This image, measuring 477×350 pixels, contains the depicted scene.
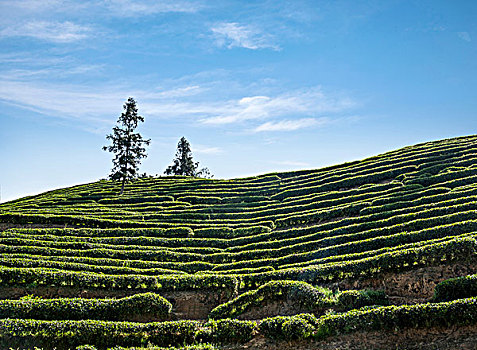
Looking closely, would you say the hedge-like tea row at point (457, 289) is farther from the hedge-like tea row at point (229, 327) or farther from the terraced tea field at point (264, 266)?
the hedge-like tea row at point (229, 327)

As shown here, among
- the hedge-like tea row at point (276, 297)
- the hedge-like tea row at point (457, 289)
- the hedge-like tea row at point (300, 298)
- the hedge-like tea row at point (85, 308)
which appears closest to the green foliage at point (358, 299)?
the hedge-like tea row at point (300, 298)

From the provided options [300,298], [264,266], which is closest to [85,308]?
[300,298]

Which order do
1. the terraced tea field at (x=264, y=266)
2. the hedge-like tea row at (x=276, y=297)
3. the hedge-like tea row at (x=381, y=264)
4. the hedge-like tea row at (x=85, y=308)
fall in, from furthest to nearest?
1. the hedge-like tea row at (x=381, y=264)
2. the hedge-like tea row at (x=85, y=308)
3. the hedge-like tea row at (x=276, y=297)
4. the terraced tea field at (x=264, y=266)

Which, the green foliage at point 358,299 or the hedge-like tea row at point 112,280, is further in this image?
the hedge-like tea row at point 112,280

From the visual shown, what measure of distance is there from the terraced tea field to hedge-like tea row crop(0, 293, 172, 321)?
6 cm

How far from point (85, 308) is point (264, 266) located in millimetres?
12179

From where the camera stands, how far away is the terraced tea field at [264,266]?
15867 mm

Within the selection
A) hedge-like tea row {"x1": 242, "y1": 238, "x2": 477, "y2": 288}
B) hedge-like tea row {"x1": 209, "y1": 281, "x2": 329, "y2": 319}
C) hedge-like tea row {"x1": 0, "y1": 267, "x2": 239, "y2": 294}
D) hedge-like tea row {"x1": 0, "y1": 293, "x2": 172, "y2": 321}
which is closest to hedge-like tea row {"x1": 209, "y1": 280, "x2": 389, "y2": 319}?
hedge-like tea row {"x1": 209, "y1": 281, "x2": 329, "y2": 319}

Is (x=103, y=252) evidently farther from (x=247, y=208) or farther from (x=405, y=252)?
(x=405, y=252)

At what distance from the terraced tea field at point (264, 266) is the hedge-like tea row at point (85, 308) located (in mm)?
56

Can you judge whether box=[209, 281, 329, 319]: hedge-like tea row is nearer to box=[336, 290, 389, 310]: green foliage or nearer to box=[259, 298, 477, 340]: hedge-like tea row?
box=[336, 290, 389, 310]: green foliage

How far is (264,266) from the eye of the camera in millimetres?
26047

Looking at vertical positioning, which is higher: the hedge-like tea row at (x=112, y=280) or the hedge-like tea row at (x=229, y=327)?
the hedge-like tea row at (x=112, y=280)

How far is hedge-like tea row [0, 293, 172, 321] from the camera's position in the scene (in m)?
19.2
